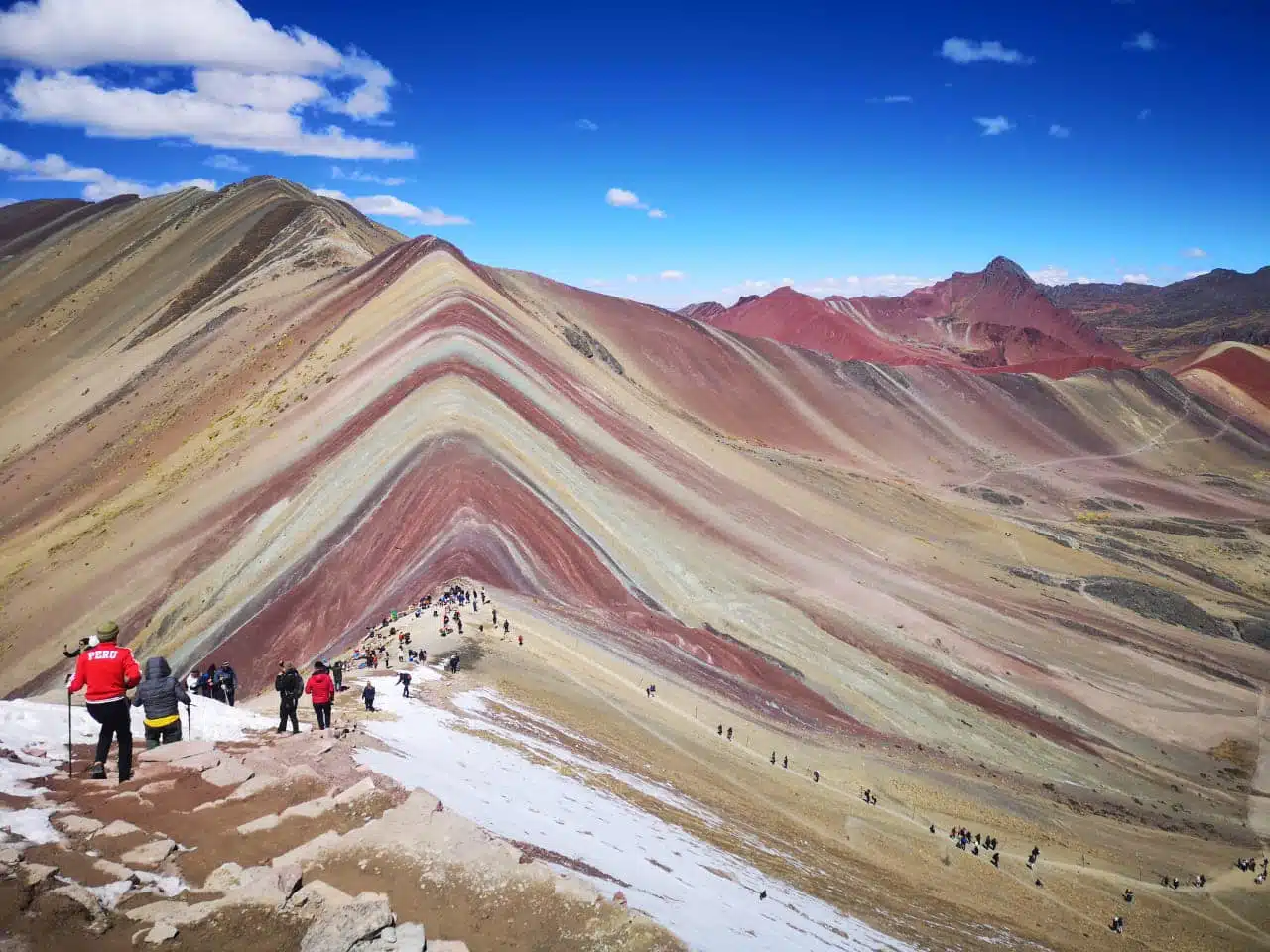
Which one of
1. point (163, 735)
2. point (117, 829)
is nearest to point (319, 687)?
point (163, 735)

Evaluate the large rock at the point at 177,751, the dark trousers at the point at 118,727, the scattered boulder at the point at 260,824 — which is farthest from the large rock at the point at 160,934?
the large rock at the point at 177,751

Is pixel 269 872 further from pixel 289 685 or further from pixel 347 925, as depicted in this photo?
pixel 289 685

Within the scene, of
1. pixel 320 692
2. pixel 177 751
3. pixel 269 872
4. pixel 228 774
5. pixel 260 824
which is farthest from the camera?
pixel 320 692

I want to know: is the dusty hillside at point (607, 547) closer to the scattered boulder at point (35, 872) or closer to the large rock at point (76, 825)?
the large rock at point (76, 825)

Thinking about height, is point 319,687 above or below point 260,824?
above

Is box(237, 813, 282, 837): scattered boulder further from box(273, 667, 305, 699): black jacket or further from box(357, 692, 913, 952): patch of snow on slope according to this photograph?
box(273, 667, 305, 699): black jacket

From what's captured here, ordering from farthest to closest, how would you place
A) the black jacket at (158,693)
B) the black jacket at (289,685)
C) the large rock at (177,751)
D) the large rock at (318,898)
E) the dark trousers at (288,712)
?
the dark trousers at (288,712)
the black jacket at (289,685)
the black jacket at (158,693)
the large rock at (177,751)
the large rock at (318,898)
